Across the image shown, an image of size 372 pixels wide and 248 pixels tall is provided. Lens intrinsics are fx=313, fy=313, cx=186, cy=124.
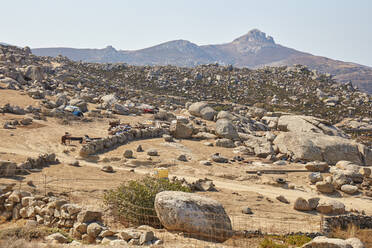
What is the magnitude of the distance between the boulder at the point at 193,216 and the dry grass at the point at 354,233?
14.4 feet

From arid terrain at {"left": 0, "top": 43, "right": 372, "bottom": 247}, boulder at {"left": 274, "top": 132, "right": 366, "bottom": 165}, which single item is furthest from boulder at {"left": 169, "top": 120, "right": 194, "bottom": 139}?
boulder at {"left": 274, "top": 132, "right": 366, "bottom": 165}

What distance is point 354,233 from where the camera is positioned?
1095 centimetres

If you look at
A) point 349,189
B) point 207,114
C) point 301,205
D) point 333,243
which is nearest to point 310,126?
point 349,189

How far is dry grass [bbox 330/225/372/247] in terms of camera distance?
34.9 feet

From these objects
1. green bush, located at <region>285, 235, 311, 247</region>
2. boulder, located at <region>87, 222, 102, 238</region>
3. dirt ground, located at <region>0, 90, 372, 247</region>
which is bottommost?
dirt ground, located at <region>0, 90, 372, 247</region>

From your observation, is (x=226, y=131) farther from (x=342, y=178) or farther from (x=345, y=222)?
(x=345, y=222)

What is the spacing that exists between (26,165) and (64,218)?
670cm

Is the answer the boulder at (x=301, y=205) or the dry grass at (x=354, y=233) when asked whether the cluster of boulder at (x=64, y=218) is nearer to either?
the dry grass at (x=354, y=233)

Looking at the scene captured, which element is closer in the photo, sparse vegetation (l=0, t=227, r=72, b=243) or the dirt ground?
sparse vegetation (l=0, t=227, r=72, b=243)

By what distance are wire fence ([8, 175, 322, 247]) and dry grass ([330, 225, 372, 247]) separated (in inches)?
23.6

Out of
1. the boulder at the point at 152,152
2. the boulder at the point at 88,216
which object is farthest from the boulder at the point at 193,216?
the boulder at the point at 152,152

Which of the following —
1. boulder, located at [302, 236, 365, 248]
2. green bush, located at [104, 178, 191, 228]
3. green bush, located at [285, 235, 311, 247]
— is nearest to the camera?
boulder, located at [302, 236, 365, 248]

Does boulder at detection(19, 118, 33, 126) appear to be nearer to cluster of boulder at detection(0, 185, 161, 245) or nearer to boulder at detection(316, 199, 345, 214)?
cluster of boulder at detection(0, 185, 161, 245)

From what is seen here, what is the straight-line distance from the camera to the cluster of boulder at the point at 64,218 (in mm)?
7746
